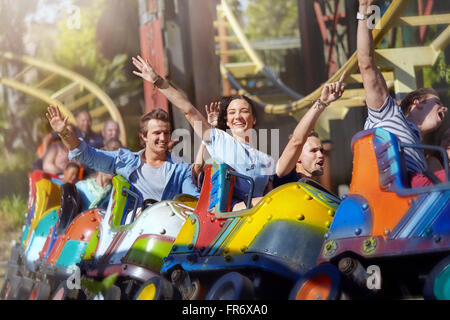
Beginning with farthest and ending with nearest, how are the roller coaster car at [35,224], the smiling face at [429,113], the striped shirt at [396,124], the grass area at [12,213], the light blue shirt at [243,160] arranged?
the grass area at [12,213] → the roller coaster car at [35,224] → the light blue shirt at [243,160] → the smiling face at [429,113] → the striped shirt at [396,124]

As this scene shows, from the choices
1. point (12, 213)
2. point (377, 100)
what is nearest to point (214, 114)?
point (377, 100)

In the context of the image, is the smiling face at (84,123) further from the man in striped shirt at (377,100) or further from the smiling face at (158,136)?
the man in striped shirt at (377,100)

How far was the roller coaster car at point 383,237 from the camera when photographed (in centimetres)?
196

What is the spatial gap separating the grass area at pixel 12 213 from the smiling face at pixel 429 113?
258 inches

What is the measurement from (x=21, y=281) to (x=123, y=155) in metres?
0.95

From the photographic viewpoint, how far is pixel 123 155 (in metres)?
3.71

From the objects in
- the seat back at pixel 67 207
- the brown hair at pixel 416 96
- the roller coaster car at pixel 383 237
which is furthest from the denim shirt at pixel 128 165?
the roller coaster car at pixel 383 237

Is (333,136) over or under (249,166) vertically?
over

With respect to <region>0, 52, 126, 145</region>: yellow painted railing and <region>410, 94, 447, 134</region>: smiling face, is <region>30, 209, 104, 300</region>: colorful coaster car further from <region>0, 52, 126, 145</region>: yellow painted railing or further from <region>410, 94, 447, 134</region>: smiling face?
<region>0, 52, 126, 145</region>: yellow painted railing

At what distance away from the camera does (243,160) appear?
9.81 ft

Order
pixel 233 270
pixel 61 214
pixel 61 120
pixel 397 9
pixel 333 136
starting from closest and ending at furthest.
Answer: pixel 233 270 < pixel 61 120 < pixel 397 9 < pixel 61 214 < pixel 333 136

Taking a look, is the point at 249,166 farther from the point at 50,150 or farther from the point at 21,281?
the point at 50,150

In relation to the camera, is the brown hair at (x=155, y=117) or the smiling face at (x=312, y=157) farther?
the brown hair at (x=155, y=117)
